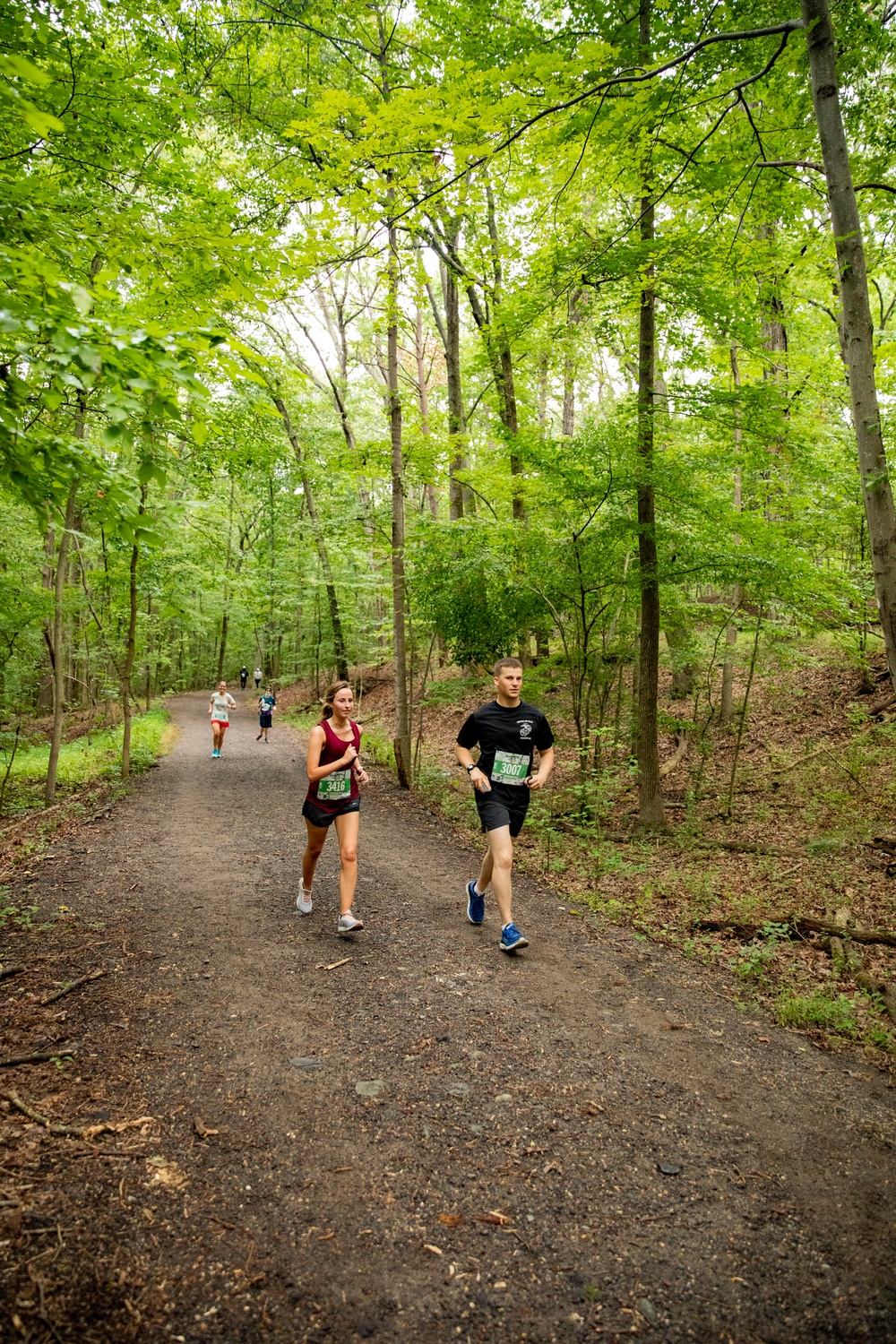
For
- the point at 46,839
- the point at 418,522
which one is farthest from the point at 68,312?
the point at 418,522

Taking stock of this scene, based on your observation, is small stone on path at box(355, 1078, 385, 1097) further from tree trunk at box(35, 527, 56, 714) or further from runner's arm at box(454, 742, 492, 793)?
tree trunk at box(35, 527, 56, 714)

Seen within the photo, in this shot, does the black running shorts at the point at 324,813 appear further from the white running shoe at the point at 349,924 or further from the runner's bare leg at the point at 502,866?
the runner's bare leg at the point at 502,866

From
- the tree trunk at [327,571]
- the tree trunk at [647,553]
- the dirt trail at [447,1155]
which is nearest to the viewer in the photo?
the dirt trail at [447,1155]

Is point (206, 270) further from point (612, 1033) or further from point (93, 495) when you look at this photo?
point (612, 1033)

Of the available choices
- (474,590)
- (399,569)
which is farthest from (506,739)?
(399,569)

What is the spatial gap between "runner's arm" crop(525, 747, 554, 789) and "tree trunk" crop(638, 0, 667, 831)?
143 inches

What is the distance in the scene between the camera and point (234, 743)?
17.6 m

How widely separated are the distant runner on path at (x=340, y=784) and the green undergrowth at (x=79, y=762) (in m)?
6.63

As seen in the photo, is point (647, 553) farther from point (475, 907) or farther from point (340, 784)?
point (340, 784)

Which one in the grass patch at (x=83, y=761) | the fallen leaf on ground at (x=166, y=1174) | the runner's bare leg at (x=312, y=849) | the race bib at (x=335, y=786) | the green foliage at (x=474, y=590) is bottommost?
the grass patch at (x=83, y=761)

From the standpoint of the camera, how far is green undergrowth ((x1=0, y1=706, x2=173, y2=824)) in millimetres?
11336

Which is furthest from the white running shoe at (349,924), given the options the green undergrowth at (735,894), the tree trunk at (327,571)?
the tree trunk at (327,571)

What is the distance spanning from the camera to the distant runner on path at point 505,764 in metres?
4.87

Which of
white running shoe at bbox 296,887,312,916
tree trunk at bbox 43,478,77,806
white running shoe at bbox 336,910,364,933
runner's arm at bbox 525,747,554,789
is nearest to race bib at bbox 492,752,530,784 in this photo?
runner's arm at bbox 525,747,554,789
